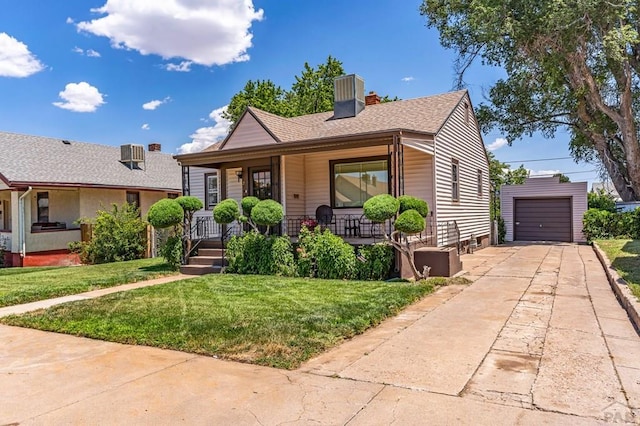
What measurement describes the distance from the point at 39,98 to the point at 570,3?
87.7ft

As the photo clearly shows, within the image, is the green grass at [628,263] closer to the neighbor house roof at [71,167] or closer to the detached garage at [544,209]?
the detached garage at [544,209]

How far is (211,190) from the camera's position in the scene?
1667 cm

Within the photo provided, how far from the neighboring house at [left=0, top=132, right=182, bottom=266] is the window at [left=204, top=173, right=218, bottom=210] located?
4.52m

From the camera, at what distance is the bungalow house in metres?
11.8

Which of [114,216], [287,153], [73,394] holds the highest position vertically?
[287,153]

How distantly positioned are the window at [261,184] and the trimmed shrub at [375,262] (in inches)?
205

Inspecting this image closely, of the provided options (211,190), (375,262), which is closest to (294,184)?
(211,190)

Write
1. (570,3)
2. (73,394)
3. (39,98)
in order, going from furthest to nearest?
(39,98), (570,3), (73,394)

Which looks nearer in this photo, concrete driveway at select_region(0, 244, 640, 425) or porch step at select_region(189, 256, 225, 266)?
concrete driveway at select_region(0, 244, 640, 425)

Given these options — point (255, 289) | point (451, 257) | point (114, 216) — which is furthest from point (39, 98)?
point (451, 257)

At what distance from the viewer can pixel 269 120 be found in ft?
45.7

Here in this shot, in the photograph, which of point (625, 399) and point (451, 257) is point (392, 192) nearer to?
point (451, 257)

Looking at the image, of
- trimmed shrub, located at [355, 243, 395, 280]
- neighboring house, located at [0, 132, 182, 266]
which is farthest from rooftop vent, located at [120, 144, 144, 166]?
trimmed shrub, located at [355, 243, 395, 280]

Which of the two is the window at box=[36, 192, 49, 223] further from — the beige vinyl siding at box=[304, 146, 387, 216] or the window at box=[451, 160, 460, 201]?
the window at box=[451, 160, 460, 201]
